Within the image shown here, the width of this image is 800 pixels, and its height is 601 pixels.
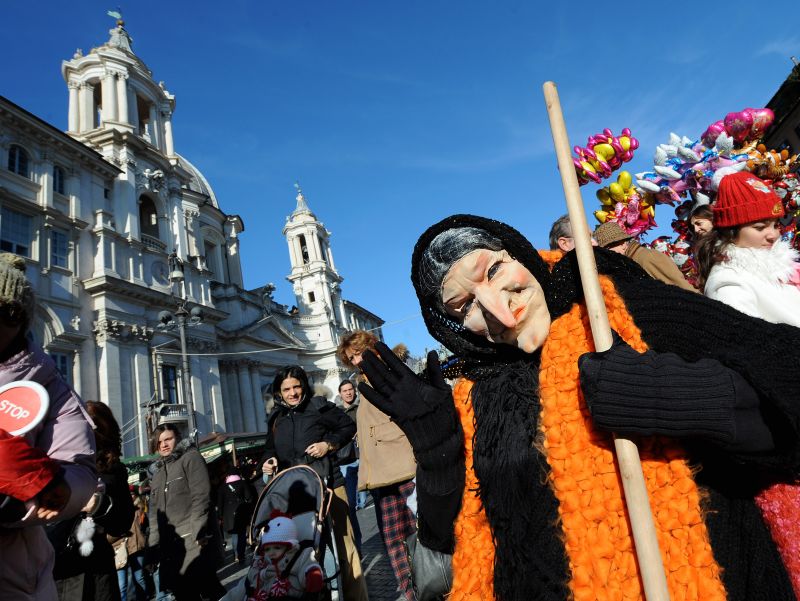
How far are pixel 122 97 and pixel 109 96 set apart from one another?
24.2 inches

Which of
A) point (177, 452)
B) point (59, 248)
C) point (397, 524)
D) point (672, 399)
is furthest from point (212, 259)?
point (672, 399)

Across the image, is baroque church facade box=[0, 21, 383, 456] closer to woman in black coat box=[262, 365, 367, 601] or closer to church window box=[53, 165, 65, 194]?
church window box=[53, 165, 65, 194]

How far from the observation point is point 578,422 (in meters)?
1.25

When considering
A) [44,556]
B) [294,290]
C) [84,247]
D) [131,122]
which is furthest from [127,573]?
[294,290]

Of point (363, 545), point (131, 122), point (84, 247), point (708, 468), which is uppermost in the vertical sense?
point (131, 122)

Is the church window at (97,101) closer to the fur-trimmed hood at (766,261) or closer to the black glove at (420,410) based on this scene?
the black glove at (420,410)

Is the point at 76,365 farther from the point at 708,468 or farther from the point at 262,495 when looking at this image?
the point at 708,468

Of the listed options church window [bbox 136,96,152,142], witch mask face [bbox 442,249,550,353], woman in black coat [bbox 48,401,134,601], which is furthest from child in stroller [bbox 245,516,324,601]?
church window [bbox 136,96,152,142]

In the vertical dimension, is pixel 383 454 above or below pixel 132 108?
below

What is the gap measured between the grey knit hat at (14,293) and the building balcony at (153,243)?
24.8 meters

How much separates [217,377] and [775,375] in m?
27.3

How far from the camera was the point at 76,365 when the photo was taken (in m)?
18.4

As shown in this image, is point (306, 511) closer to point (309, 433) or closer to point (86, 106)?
point (309, 433)

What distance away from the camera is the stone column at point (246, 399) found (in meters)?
30.3
